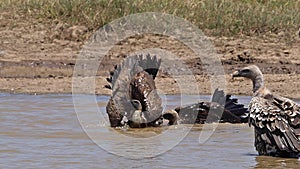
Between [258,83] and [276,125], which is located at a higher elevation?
[258,83]

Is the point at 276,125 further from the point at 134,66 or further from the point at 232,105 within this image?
the point at 134,66

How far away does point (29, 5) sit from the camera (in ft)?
47.3

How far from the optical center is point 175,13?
14.3m

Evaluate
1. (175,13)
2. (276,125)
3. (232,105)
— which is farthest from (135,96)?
(175,13)

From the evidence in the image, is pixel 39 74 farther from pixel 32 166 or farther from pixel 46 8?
pixel 32 166

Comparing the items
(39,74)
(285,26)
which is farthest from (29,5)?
(285,26)

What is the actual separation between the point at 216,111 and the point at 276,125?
6.73 ft

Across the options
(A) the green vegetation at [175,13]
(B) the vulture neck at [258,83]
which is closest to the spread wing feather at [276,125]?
(B) the vulture neck at [258,83]

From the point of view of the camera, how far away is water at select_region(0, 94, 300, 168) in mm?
7387

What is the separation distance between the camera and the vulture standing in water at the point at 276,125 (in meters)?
7.30

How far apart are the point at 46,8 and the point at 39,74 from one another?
2063 mm

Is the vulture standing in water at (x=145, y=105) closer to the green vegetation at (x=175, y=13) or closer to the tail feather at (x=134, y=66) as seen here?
the tail feather at (x=134, y=66)

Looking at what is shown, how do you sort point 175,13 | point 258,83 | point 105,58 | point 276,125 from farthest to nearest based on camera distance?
point 175,13
point 105,58
point 258,83
point 276,125

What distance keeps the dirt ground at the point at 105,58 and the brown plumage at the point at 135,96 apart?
2.08 meters
